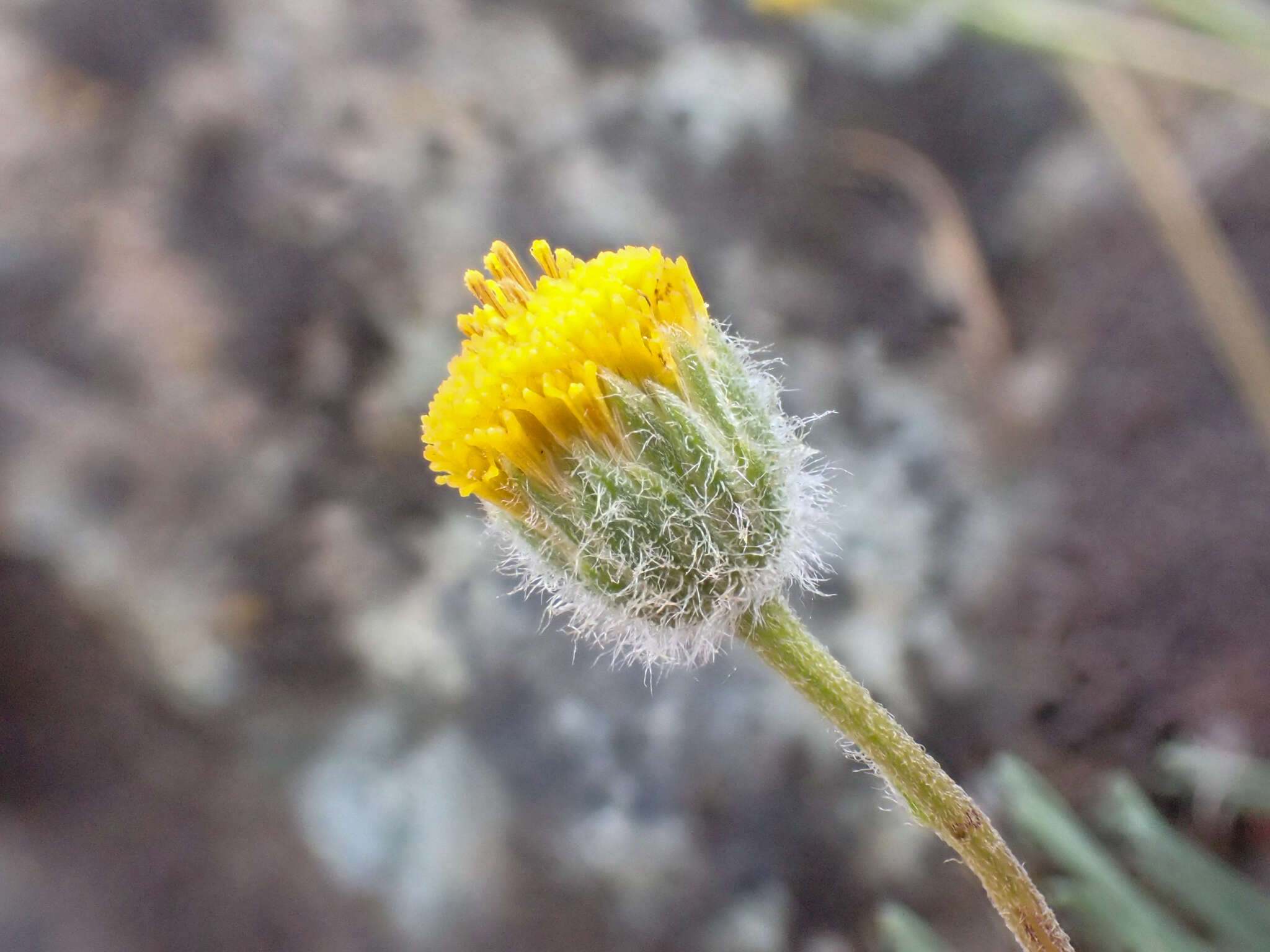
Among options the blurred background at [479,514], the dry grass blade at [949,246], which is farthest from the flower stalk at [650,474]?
the dry grass blade at [949,246]

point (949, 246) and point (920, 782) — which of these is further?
point (949, 246)

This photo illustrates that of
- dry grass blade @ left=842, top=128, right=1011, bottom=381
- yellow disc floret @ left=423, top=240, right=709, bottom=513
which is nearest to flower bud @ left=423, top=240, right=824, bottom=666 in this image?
yellow disc floret @ left=423, top=240, right=709, bottom=513

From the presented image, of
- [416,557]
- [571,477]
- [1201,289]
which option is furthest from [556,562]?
[1201,289]

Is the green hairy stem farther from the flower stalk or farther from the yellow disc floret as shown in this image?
the yellow disc floret

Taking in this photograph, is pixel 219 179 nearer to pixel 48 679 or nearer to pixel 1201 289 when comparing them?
pixel 48 679

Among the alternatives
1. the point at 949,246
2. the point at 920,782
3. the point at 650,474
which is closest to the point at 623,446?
the point at 650,474

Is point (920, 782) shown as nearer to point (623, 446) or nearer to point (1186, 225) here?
point (623, 446)
